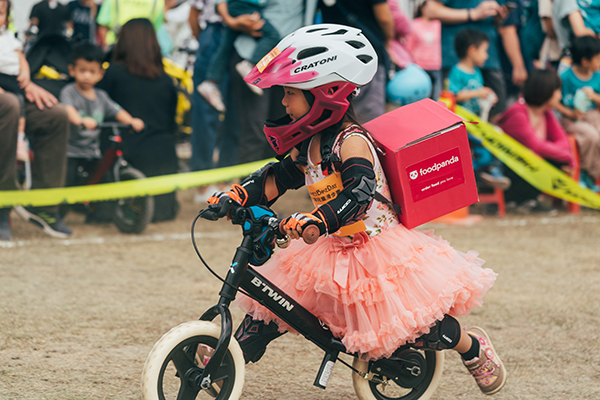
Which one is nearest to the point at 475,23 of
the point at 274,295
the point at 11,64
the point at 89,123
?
the point at 89,123

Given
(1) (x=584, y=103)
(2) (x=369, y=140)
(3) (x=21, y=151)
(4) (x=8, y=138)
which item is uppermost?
(2) (x=369, y=140)

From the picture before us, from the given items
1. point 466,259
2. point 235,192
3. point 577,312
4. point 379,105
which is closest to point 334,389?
point 466,259

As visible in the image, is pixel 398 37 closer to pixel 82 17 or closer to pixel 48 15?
pixel 48 15

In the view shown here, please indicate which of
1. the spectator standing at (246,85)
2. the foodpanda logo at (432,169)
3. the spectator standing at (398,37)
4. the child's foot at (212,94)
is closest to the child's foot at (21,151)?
the child's foot at (212,94)

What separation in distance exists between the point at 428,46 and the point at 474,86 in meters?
0.91

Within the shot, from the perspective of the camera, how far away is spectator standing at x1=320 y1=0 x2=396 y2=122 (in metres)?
6.44

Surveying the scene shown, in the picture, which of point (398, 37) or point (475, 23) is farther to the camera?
point (475, 23)

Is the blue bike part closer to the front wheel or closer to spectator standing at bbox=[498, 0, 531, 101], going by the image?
the front wheel

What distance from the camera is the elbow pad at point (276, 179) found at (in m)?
2.92

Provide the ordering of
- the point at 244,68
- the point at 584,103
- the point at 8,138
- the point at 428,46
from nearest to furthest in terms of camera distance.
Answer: the point at 8,138
the point at 244,68
the point at 584,103
the point at 428,46

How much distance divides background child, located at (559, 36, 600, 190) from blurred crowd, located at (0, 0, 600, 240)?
1 centimetres

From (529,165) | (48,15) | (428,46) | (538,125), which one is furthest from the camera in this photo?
(48,15)

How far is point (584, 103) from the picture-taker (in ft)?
25.5

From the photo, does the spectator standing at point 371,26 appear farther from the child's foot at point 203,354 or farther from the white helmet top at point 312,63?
the child's foot at point 203,354
